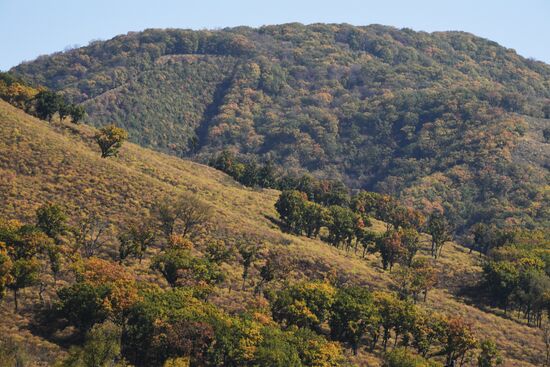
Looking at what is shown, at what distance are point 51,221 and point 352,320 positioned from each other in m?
45.0

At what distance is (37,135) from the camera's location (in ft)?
393

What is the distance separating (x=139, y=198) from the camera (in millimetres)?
110562

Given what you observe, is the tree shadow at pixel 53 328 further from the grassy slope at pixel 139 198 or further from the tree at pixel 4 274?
the grassy slope at pixel 139 198

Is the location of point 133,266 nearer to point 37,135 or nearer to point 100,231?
point 100,231

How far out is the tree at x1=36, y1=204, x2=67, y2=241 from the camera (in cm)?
8375

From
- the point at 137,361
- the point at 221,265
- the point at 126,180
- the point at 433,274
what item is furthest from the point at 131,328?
the point at 433,274

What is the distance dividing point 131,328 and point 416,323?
3905cm

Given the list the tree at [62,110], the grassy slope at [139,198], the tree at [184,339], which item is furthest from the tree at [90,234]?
the tree at [62,110]

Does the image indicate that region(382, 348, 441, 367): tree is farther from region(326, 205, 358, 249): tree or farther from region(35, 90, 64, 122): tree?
region(35, 90, 64, 122): tree

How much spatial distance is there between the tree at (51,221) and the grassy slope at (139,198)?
7535 mm

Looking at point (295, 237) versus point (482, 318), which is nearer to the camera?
point (482, 318)

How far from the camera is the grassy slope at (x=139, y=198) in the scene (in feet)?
318

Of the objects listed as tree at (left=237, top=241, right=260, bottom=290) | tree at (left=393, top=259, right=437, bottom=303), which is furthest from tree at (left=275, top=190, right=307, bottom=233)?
tree at (left=393, top=259, right=437, bottom=303)

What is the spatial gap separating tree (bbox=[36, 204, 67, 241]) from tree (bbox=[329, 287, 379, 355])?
41.0 m
